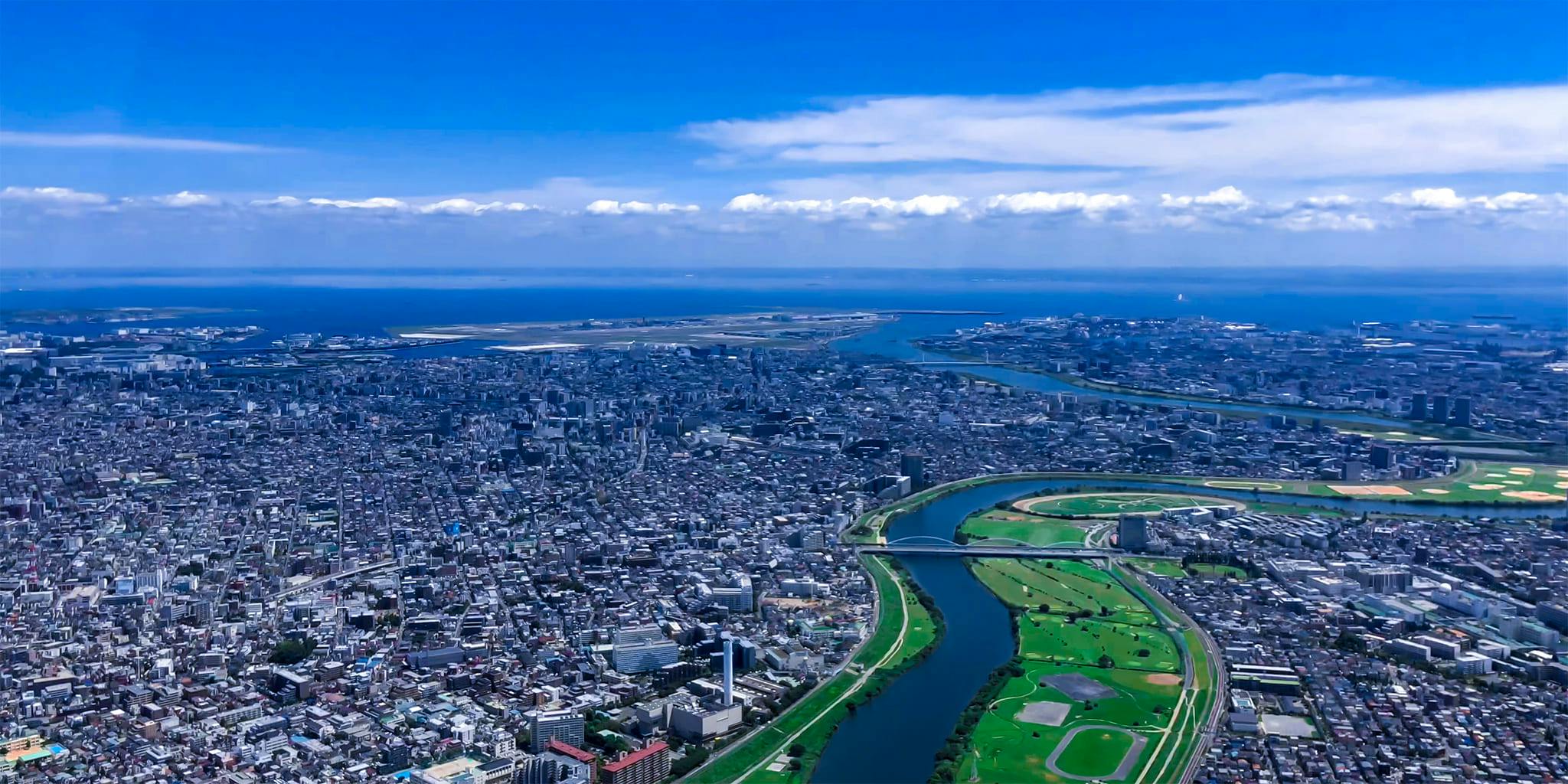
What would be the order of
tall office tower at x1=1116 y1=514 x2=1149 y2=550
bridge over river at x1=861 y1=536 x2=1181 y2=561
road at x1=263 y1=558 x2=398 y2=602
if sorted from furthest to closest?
tall office tower at x1=1116 y1=514 x2=1149 y2=550, bridge over river at x1=861 y1=536 x2=1181 y2=561, road at x1=263 y1=558 x2=398 y2=602

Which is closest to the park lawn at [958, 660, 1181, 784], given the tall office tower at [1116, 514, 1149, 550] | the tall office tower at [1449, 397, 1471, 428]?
the tall office tower at [1116, 514, 1149, 550]

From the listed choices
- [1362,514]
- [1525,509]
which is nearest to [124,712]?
[1362,514]

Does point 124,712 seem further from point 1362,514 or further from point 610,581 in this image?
point 1362,514

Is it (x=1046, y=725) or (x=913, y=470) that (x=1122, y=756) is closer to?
(x=1046, y=725)

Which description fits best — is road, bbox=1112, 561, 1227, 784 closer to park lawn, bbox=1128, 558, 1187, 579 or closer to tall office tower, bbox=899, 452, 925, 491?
park lawn, bbox=1128, 558, 1187, 579

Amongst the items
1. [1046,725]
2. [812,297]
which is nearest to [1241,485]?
[1046,725]

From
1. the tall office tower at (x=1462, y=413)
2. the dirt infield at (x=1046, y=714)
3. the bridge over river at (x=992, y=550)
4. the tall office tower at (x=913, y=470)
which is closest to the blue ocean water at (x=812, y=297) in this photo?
the tall office tower at (x=1462, y=413)

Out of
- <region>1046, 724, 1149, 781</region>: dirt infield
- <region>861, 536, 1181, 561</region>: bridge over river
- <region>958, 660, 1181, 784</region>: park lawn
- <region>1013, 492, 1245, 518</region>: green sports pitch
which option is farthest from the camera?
<region>1013, 492, 1245, 518</region>: green sports pitch
